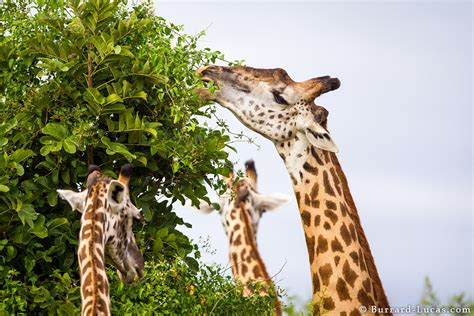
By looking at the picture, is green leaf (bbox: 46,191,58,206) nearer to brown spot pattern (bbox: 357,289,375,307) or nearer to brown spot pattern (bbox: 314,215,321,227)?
brown spot pattern (bbox: 314,215,321,227)

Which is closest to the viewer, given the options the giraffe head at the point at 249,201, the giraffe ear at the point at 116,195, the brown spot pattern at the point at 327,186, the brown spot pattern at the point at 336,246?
the giraffe ear at the point at 116,195

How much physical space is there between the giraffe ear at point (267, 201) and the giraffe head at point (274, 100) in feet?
12.3

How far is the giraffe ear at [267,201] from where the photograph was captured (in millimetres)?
15062

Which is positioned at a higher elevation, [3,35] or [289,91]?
[3,35]

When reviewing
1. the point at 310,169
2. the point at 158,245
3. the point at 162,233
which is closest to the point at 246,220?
the point at 162,233

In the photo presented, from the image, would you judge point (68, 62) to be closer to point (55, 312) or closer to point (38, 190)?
point (38, 190)

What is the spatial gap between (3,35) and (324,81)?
377cm

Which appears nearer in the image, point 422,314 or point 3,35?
point 422,314

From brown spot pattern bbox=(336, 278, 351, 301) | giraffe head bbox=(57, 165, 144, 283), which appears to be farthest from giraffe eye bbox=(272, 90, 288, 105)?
giraffe head bbox=(57, 165, 144, 283)

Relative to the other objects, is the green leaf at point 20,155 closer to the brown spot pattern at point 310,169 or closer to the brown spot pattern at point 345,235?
the brown spot pattern at point 310,169

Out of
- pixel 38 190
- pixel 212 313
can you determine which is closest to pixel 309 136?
pixel 212 313

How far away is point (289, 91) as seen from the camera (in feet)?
36.3

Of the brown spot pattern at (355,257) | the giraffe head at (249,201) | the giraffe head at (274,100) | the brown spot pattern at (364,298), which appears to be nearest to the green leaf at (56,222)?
the giraffe head at (274,100)

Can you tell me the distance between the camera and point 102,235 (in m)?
8.65
